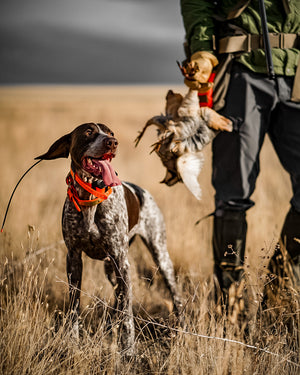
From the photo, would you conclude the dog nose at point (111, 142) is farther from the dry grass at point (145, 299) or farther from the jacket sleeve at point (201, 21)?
the jacket sleeve at point (201, 21)

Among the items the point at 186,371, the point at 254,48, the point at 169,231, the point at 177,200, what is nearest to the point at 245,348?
the point at 186,371

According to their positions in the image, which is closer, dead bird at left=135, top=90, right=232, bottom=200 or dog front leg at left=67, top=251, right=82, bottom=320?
dog front leg at left=67, top=251, right=82, bottom=320

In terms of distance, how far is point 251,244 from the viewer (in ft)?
14.5

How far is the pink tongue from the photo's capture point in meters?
2.14

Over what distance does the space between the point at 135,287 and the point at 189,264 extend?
0.85 meters

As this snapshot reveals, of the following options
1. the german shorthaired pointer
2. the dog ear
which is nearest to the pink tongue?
the german shorthaired pointer

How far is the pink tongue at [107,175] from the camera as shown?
2137mm

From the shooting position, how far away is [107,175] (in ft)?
7.11

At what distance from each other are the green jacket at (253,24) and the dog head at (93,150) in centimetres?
123

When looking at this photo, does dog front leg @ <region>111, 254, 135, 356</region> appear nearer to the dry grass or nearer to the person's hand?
the dry grass

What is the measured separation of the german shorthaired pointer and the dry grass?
0.14 meters

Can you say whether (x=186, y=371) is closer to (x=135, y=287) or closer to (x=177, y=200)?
(x=135, y=287)

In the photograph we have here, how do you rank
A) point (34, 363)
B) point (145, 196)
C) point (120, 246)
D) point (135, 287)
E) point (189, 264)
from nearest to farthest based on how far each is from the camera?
point (34, 363) → point (120, 246) → point (145, 196) → point (135, 287) → point (189, 264)

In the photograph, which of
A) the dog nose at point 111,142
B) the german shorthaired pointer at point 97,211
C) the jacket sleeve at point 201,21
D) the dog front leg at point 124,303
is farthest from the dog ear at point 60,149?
the jacket sleeve at point 201,21
